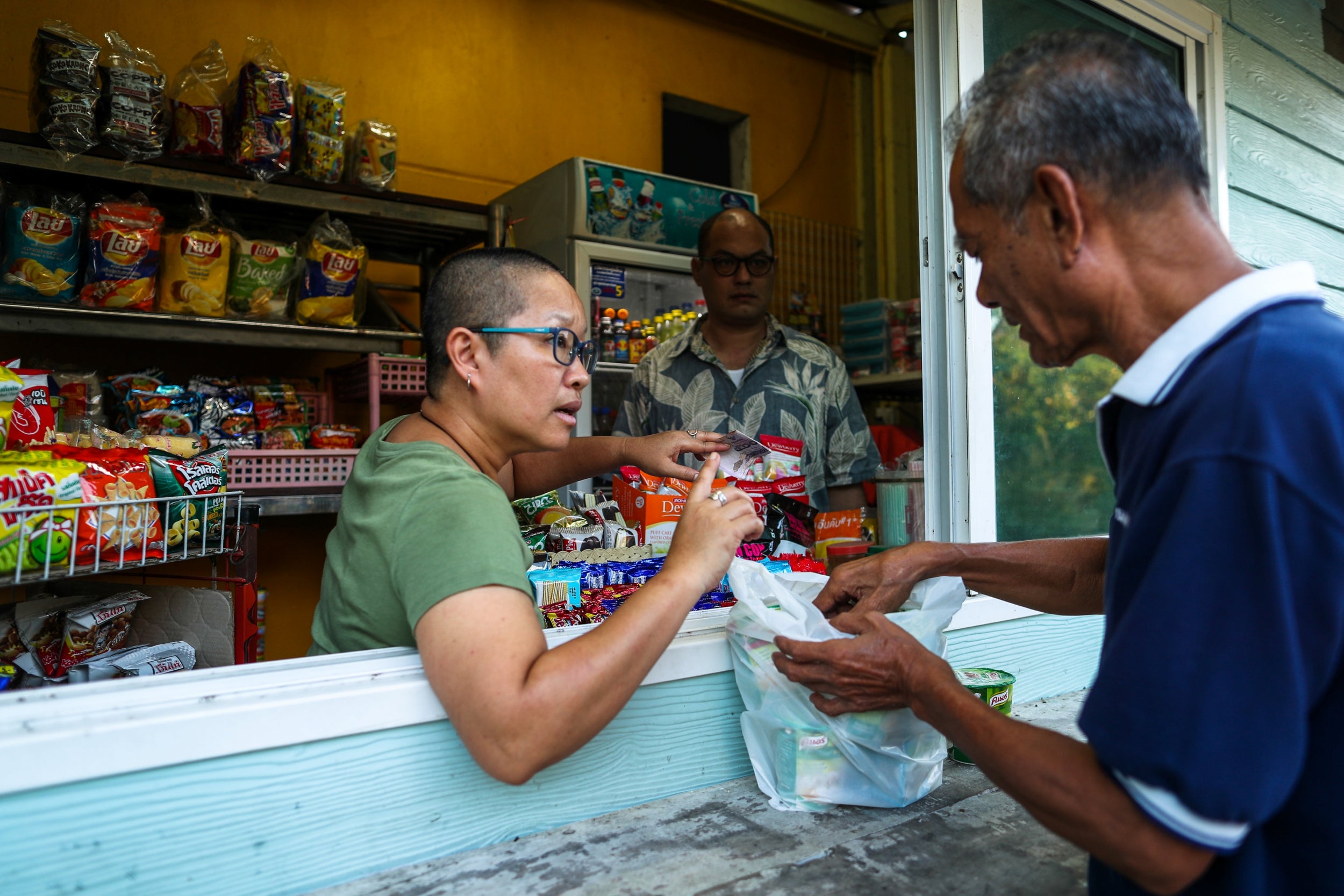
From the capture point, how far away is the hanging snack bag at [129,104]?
2787mm

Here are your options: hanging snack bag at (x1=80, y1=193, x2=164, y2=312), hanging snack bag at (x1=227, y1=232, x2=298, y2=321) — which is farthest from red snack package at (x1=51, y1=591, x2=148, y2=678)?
hanging snack bag at (x1=227, y1=232, x2=298, y2=321)

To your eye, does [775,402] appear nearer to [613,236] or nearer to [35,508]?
[613,236]

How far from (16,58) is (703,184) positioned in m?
2.82

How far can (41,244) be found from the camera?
2.75m

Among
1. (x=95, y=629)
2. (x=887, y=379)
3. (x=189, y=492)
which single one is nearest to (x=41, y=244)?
(x=95, y=629)

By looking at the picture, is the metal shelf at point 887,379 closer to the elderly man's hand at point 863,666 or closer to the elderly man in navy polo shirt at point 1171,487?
the elderly man's hand at point 863,666

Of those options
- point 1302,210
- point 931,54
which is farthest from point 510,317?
point 1302,210

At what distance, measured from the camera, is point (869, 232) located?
6113 millimetres

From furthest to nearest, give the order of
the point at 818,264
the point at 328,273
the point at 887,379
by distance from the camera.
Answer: the point at 818,264 < the point at 887,379 < the point at 328,273

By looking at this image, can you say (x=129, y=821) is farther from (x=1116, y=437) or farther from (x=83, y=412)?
(x=83, y=412)

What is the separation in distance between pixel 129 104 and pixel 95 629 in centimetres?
189

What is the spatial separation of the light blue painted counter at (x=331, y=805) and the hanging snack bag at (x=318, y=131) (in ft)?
8.49

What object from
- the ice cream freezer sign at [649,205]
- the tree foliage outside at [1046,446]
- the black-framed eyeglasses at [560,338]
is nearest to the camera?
the black-framed eyeglasses at [560,338]

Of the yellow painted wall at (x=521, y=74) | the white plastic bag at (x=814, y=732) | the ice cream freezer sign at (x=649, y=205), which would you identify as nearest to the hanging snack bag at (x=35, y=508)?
the white plastic bag at (x=814, y=732)
